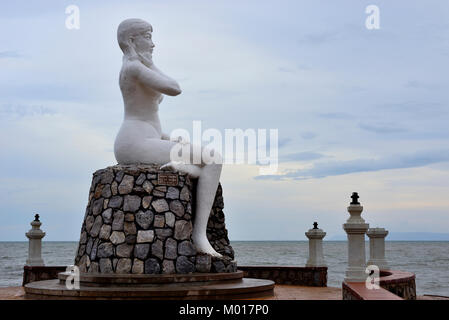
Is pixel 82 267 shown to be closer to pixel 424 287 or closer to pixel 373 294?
pixel 373 294

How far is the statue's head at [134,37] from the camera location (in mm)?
8586

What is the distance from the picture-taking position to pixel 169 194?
8.02m

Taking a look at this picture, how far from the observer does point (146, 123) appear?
8.59 m

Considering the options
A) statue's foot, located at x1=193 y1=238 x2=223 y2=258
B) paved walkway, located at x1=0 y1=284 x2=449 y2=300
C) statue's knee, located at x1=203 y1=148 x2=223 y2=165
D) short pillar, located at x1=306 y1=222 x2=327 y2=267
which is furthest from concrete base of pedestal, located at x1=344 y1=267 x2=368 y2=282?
short pillar, located at x1=306 y1=222 x2=327 y2=267

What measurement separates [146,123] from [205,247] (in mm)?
2065

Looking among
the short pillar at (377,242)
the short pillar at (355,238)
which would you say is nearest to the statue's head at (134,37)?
the short pillar at (355,238)

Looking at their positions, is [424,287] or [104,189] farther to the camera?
[424,287]

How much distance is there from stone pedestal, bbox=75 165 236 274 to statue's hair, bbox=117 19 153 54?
1929mm

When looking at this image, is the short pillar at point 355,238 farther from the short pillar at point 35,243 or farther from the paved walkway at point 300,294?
the short pillar at point 35,243

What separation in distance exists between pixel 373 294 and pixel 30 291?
455 cm

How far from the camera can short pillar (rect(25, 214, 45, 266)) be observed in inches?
496

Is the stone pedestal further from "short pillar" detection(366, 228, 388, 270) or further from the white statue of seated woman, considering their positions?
"short pillar" detection(366, 228, 388, 270)
